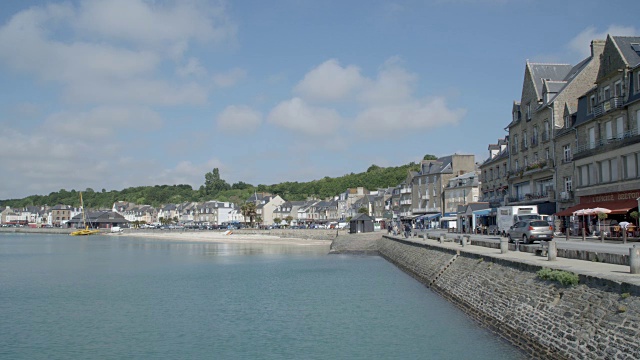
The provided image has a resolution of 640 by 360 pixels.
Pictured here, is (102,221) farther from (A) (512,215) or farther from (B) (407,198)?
(A) (512,215)

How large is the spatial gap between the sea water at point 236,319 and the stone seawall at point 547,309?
822mm

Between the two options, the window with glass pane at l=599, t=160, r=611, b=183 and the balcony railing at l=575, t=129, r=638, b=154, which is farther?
the window with glass pane at l=599, t=160, r=611, b=183

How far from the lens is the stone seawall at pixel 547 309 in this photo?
44.2 ft

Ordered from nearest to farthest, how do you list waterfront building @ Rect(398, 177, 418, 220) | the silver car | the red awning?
the silver car
the red awning
waterfront building @ Rect(398, 177, 418, 220)

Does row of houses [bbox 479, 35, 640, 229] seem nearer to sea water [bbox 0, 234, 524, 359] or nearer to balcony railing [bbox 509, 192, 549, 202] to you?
balcony railing [bbox 509, 192, 549, 202]

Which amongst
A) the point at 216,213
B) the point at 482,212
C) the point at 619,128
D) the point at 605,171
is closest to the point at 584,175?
the point at 605,171

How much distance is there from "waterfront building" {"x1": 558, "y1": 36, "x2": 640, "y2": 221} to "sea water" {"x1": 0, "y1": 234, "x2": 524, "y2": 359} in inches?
663

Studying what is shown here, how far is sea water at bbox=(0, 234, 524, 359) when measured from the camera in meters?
20.4

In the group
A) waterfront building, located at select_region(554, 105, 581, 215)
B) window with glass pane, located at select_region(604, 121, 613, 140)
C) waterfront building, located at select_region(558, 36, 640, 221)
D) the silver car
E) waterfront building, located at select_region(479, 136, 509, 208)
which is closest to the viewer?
the silver car

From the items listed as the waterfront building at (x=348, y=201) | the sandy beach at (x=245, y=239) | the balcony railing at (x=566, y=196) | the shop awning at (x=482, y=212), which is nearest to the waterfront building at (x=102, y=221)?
the sandy beach at (x=245, y=239)

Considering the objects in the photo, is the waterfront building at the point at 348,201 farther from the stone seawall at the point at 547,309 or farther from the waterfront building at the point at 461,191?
the stone seawall at the point at 547,309

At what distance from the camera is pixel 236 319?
1035 inches

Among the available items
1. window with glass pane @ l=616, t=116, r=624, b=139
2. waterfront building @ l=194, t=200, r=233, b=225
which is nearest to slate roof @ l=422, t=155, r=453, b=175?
window with glass pane @ l=616, t=116, r=624, b=139

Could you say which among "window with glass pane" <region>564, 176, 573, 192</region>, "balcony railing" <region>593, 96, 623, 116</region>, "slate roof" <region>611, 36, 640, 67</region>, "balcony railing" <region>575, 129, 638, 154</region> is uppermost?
"slate roof" <region>611, 36, 640, 67</region>
